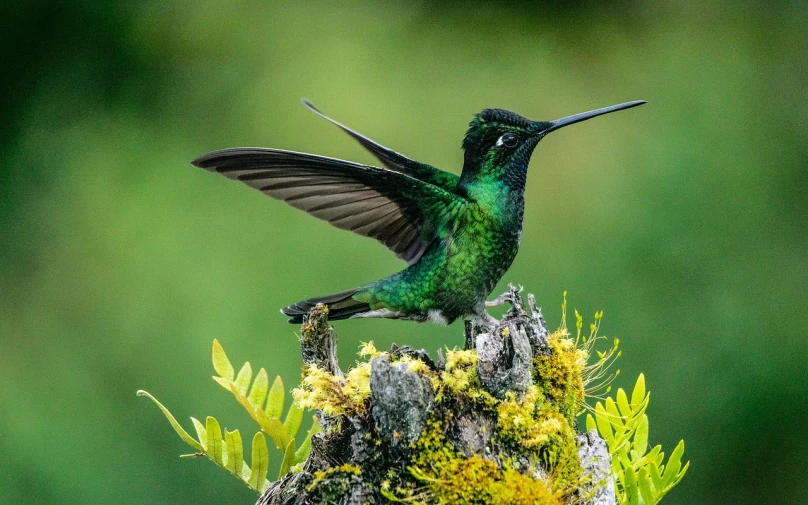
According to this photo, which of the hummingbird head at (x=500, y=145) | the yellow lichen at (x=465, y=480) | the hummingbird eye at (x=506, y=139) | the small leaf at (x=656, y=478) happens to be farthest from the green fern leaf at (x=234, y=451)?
the hummingbird eye at (x=506, y=139)

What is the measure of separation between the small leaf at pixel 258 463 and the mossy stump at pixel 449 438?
0.07 m

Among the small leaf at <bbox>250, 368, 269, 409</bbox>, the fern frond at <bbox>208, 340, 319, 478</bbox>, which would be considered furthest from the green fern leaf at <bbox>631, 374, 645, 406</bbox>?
the small leaf at <bbox>250, 368, 269, 409</bbox>

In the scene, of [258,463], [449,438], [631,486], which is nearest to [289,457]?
[258,463]

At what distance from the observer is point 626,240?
4234mm

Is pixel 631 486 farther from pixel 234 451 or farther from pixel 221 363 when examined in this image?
pixel 221 363

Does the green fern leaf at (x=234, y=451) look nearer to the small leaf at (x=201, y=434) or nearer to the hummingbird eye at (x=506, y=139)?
the small leaf at (x=201, y=434)

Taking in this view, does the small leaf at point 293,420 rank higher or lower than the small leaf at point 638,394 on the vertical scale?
higher

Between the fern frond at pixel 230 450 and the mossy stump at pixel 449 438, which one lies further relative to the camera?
the fern frond at pixel 230 450

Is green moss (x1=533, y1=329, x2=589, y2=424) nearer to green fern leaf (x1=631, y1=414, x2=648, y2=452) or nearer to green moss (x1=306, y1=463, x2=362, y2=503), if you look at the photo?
green fern leaf (x1=631, y1=414, x2=648, y2=452)

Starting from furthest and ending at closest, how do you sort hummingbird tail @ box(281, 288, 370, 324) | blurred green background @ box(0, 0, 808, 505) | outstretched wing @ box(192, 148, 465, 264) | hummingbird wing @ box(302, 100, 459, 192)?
blurred green background @ box(0, 0, 808, 505) → hummingbird wing @ box(302, 100, 459, 192) → hummingbird tail @ box(281, 288, 370, 324) → outstretched wing @ box(192, 148, 465, 264)

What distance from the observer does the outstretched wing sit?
2.46m

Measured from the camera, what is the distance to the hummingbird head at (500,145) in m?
2.84

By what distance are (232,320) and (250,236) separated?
1.53ft

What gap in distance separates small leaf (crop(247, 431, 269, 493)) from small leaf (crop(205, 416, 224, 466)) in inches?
3.3
